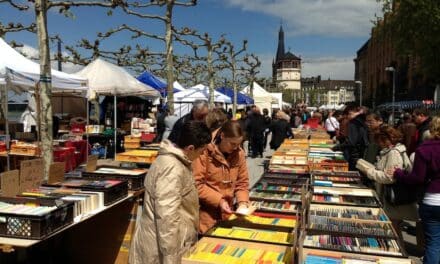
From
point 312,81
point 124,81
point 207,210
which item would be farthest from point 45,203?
point 312,81

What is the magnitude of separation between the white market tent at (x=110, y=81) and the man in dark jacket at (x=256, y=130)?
12.2ft

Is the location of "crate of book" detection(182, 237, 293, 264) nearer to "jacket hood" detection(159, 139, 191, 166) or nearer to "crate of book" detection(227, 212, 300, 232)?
"crate of book" detection(227, 212, 300, 232)

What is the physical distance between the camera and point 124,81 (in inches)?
552

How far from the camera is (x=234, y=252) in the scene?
2877mm

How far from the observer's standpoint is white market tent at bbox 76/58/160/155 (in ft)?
44.5

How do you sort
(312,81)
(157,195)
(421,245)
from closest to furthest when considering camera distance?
1. (157,195)
2. (421,245)
3. (312,81)

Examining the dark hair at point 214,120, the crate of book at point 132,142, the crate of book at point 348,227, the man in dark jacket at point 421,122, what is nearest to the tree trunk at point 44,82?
the dark hair at point 214,120

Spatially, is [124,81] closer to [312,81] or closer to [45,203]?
[45,203]

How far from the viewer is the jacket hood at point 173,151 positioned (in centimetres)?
269

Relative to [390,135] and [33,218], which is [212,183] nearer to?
[33,218]

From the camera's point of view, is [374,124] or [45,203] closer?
[45,203]

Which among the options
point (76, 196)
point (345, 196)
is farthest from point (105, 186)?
point (345, 196)

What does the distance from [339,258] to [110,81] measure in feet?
39.2

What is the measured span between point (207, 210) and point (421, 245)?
3.30 meters
